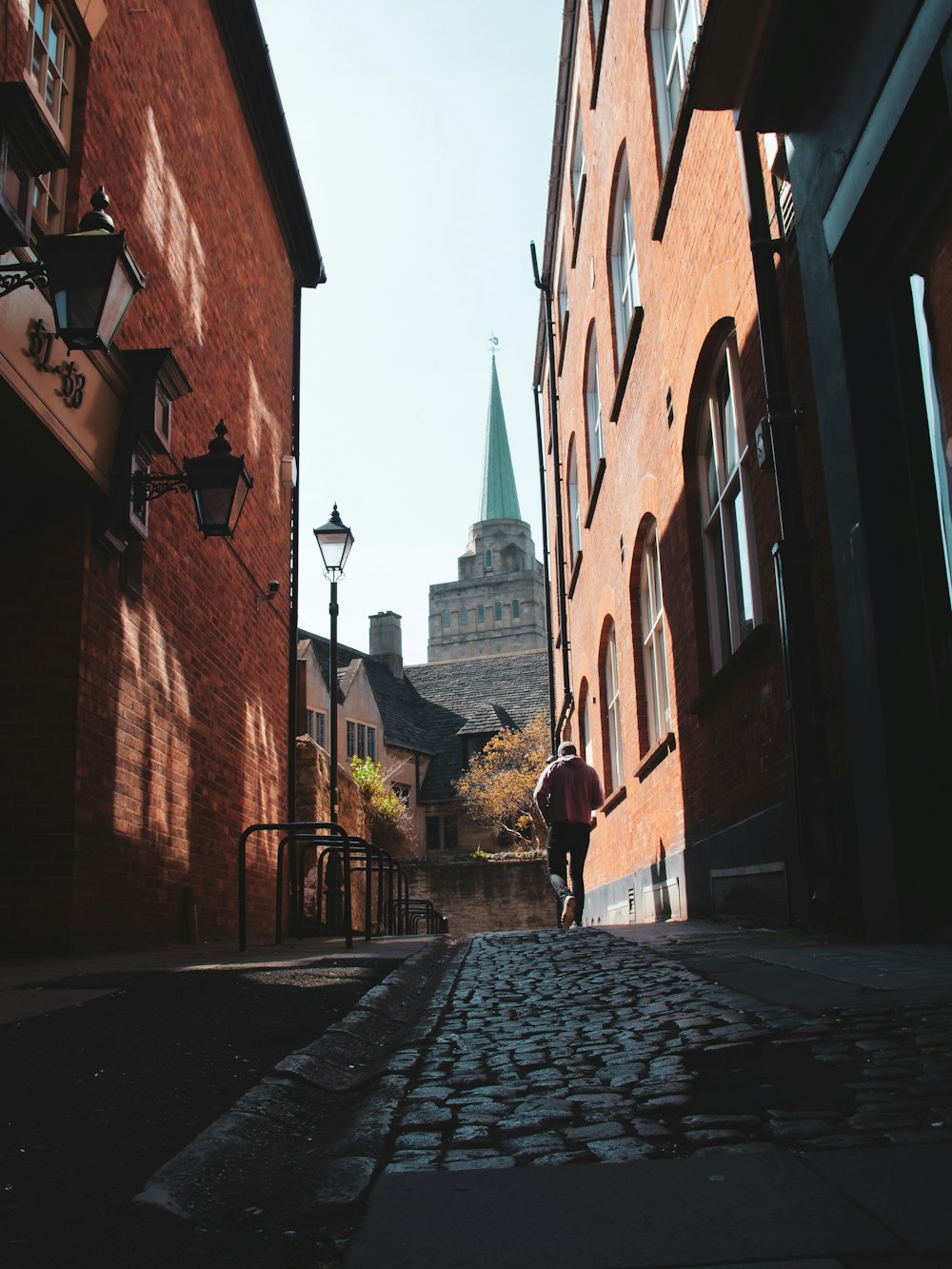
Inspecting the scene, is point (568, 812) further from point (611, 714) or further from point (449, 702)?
point (449, 702)

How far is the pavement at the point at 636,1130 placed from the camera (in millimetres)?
1554

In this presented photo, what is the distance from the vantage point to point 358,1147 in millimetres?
2102

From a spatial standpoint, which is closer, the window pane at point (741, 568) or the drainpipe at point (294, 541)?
the window pane at point (741, 568)

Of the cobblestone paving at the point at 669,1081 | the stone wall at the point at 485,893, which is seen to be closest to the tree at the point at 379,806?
the stone wall at the point at 485,893

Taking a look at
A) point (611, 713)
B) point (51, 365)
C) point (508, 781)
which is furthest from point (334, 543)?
point (508, 781)

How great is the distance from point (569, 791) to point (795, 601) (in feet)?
16.4

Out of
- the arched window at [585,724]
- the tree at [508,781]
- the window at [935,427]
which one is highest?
the tree at [508,781]

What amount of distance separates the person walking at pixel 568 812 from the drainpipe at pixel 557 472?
31.1 ft

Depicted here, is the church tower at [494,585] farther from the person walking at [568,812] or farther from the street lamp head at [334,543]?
the person walking at [568,812]

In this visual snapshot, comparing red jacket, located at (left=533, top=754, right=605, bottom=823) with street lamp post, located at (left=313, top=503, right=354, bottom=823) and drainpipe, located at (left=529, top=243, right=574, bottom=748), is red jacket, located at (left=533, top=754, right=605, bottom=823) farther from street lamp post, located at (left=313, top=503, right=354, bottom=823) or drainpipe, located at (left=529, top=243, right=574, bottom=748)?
drainpipe, located at (left=529, top=243, right=574, bottom=748)

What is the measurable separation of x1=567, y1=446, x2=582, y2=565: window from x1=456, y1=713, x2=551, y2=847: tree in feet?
62.5

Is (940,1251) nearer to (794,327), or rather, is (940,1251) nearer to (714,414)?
(794,327)

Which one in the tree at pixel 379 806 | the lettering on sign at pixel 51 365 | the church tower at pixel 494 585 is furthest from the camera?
the church tower at pixel 494 585

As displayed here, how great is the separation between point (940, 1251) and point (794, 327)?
5.04 metres
